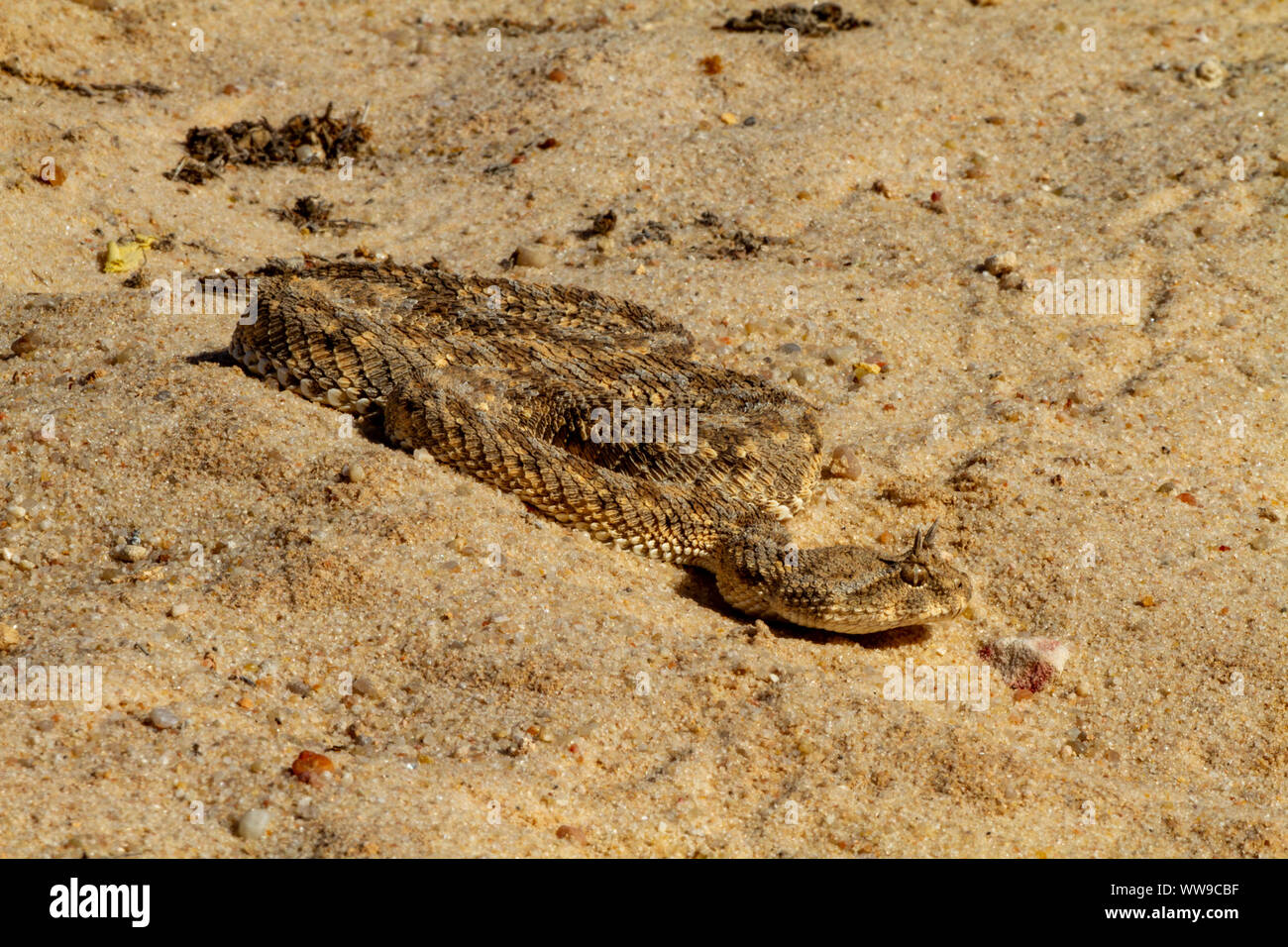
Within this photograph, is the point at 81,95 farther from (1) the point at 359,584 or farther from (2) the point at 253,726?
(2) the point at 253,726

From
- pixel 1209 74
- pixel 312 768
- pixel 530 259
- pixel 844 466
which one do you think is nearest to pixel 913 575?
pixel 844 466

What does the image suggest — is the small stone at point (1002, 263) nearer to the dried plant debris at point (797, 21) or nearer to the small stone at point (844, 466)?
the small stone at point (844, 466)

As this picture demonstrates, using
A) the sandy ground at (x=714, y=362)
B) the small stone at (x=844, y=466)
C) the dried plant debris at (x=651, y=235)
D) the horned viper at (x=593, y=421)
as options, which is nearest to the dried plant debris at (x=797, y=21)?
the sandy ground at (x=714, y=362)

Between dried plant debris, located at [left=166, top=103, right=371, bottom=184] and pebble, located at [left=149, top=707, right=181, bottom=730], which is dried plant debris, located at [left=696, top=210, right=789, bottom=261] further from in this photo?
pebble, located at [left=149, top=707, right=181, bottom=730]

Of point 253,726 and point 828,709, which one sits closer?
point 253,726

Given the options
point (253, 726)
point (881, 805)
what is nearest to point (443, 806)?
point (253, 726)

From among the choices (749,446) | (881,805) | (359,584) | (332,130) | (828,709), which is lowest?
(881,805)

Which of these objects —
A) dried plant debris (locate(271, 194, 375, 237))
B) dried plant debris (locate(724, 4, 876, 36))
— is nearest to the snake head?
dried plant debris (locate(271, 194, 375, 237))

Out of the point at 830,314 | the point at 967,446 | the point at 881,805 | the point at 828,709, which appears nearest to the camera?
the point at 881,805
